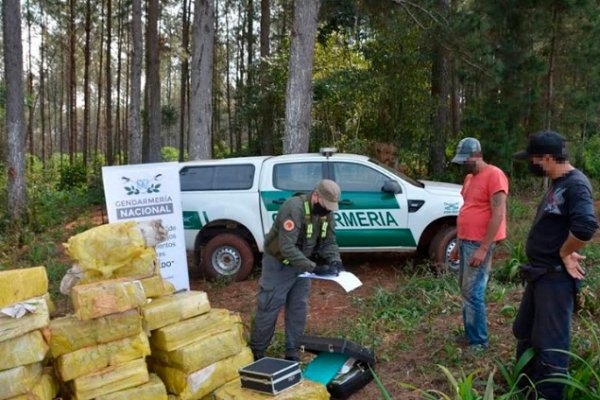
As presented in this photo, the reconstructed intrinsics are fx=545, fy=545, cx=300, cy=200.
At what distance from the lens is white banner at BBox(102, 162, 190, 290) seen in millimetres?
6113

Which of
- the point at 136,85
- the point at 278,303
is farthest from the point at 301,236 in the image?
the point at 136,85

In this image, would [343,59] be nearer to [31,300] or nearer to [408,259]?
[408,259]

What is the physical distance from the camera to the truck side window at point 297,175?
302 inches

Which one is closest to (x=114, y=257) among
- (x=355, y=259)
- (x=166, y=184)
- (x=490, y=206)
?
(x=166, y=184)

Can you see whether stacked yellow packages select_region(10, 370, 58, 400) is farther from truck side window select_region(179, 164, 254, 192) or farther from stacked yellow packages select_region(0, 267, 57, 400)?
truck side window select_region(179, 164, 254, 192)

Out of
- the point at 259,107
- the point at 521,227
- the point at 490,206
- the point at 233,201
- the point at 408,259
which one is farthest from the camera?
the point at 259,107

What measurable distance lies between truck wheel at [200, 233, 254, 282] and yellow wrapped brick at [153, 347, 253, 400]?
342 cm

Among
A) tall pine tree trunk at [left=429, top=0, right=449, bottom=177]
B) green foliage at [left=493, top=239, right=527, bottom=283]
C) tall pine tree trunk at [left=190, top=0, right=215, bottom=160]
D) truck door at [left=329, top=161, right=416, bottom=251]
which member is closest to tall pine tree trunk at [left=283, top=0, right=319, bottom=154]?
tall pine tree trunk at [left=190, top=0, right=215, bottom=160]

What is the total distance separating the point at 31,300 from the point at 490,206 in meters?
3.54

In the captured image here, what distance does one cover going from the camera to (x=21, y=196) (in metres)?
11.8

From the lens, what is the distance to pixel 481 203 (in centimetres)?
457

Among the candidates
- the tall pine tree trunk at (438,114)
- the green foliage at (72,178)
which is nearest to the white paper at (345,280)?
the tall pine tree trunk at (438,114)

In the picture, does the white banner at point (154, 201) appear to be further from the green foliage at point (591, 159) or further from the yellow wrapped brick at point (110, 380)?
the green foliage at point (591, 159)

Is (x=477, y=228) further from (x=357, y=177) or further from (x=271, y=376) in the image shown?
(x=357, y=177)
